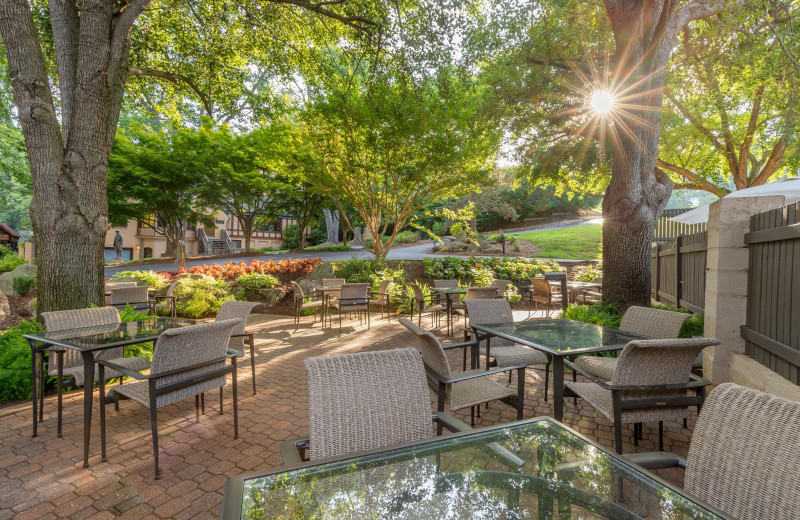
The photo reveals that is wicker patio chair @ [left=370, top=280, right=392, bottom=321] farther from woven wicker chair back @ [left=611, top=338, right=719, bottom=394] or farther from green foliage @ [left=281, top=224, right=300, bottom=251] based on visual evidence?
green foliage @ [left=281, top=224, right=300, bottom=251]

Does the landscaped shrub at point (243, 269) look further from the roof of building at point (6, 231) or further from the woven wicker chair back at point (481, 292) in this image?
the roof of building at point (6, 231)

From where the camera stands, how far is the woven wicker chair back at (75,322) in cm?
346

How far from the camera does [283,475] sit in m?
1.22

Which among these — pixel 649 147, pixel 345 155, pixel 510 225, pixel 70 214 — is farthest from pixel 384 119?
pixel 510 225

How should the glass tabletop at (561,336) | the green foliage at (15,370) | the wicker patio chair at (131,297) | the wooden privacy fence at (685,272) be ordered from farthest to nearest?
the wicker patio chair at (131,297)
the wooden privacy fence at (685,272)
the green foliage at (15,370)
the glass tabletop at (561,336)

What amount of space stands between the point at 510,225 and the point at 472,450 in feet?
106

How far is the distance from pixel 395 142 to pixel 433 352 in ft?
28.0

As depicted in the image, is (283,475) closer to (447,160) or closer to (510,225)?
(447,160)

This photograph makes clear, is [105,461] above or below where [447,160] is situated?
below

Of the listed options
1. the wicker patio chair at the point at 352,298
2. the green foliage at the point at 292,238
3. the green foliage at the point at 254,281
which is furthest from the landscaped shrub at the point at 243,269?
the green foliage at the point at 292,238

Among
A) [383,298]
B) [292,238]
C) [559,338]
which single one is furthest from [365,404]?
[292,238]

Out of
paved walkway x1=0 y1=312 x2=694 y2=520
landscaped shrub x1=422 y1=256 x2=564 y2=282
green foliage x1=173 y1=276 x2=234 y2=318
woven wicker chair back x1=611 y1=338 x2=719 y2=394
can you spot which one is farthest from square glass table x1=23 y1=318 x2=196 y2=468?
landscaped shrub x1=422 y1=256 x2=564 y2=282

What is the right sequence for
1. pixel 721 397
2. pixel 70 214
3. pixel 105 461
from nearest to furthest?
pixel 721 397, pixel 105 461, pixel 70 214

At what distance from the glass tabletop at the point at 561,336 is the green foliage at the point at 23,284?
1196cm
